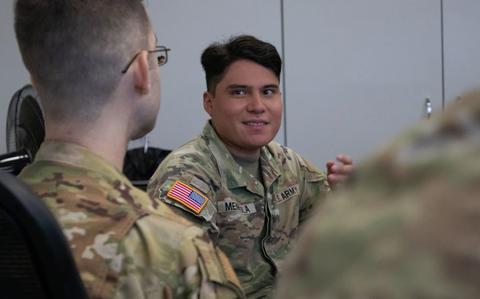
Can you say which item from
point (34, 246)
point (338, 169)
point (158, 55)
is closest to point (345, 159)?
point (338, 169)

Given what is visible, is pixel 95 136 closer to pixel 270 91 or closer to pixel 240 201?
pixel 240 201

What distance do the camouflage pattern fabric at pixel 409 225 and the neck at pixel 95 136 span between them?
0.80 meters

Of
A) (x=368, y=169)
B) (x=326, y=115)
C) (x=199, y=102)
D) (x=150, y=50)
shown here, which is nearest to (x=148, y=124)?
(x=150, y=50)

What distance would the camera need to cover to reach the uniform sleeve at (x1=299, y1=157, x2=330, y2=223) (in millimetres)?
1967

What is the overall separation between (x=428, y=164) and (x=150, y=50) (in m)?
0.92

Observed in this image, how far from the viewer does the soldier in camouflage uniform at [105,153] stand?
87cm

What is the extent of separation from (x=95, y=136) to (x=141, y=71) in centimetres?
13

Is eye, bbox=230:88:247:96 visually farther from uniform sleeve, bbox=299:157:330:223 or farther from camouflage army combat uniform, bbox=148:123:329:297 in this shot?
uniform sleeve, bbox=299:157:330:223

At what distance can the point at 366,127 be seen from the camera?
12.2 feet

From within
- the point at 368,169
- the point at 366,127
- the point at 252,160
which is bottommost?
the point at 366,127

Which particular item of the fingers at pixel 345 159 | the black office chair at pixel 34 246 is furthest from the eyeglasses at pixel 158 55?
the fingers at pixel 345 159

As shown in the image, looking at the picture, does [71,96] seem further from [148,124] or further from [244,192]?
[244,192]

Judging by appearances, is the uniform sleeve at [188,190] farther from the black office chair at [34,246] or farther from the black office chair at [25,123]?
the black office chair at [34,246]

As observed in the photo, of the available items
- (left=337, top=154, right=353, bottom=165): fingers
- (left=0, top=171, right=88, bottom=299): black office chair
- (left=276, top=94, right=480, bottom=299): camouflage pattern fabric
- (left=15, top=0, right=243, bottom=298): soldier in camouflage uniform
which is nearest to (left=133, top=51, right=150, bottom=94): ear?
(left=15, top=0, right=243, bottom=298): soldier in camouflage uniform
